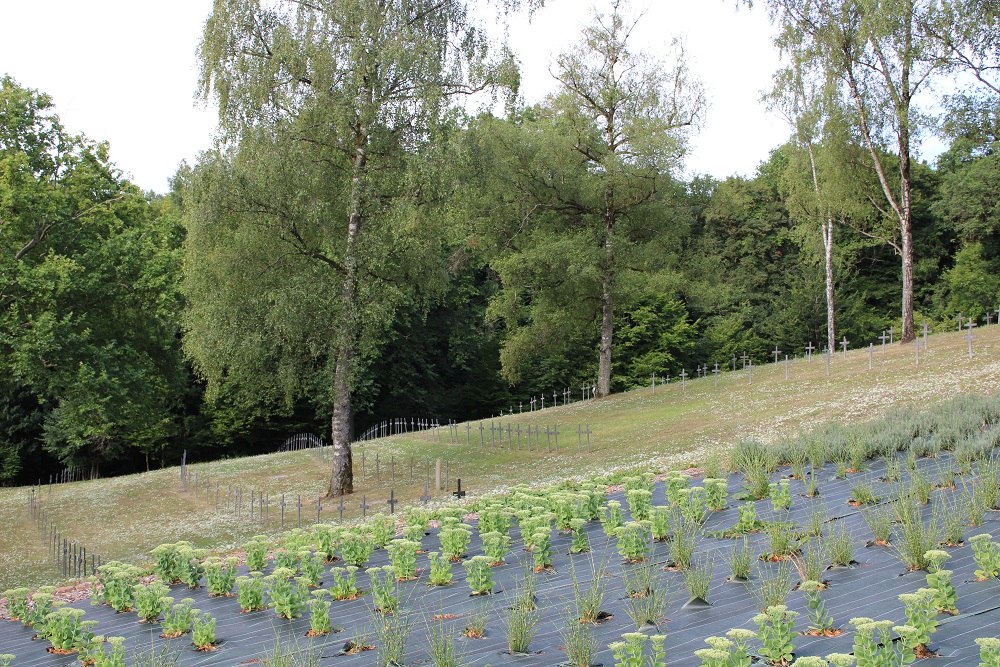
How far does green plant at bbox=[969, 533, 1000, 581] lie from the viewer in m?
7.64

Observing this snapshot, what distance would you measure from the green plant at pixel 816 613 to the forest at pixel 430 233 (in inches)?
735

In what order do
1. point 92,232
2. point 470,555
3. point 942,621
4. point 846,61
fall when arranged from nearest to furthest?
point 942,621 → point 470,555 → point 92,232 → point 846,61

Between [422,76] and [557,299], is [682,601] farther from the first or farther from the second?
[557,299]

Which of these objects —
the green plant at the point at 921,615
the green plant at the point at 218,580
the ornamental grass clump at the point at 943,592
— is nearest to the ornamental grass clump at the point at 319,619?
the green plant at the point at 218,580

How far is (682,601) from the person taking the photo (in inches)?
324

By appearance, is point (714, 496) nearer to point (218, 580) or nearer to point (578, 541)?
point (578, 541)

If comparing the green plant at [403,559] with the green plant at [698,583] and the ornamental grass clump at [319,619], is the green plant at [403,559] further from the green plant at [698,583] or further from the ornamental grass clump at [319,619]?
the green plant at [698,583]

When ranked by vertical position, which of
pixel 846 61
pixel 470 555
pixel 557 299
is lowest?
pixel 470 555

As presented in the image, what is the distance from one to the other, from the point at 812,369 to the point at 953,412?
2201 cm

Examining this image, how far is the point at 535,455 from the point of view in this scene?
29.3m

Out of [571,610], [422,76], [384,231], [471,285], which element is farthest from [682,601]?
[471,285]

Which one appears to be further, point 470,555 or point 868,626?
point 470,555

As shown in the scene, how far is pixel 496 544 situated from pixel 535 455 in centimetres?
1895

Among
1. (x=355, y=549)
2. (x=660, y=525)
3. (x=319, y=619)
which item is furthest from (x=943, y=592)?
(x=355, y=549)
